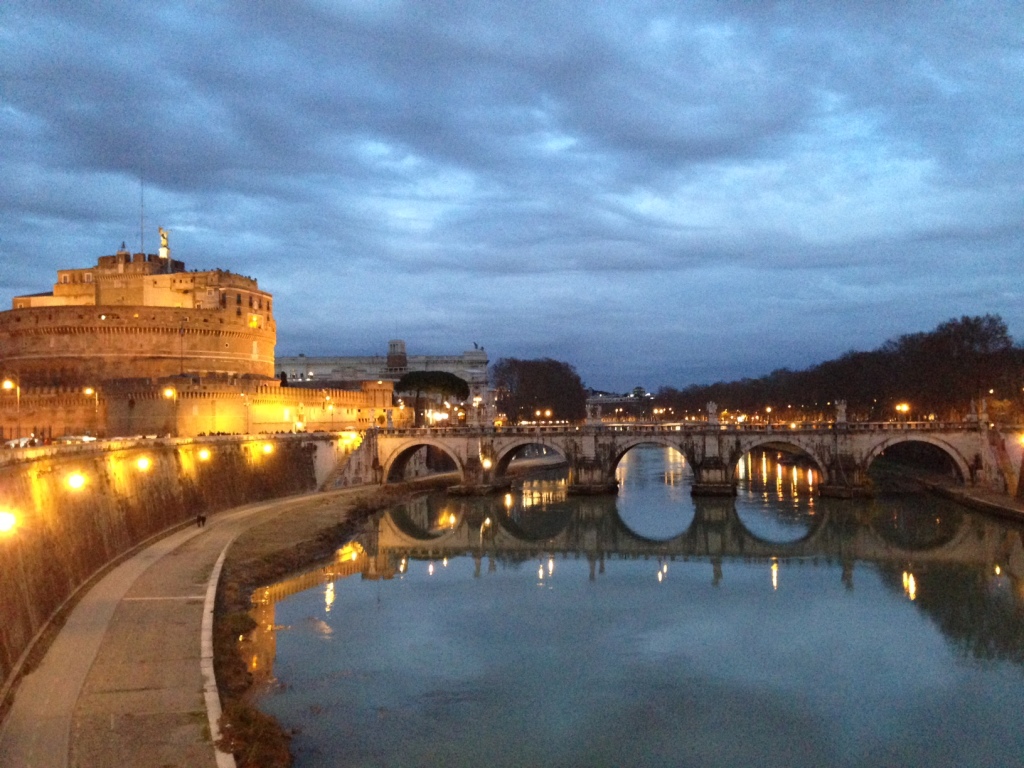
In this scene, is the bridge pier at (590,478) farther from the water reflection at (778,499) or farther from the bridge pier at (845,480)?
the bridge pier at (845,480)

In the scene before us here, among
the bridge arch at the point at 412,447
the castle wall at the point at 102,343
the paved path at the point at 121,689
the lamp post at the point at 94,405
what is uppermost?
the castle wall at the point at 102,343

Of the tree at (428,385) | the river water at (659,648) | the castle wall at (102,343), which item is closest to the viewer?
the river water at (659,648)

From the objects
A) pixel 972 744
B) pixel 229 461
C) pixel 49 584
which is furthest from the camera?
pixel 229 461

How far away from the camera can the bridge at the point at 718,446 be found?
42.2m

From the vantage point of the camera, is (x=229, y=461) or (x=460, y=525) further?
(x=460, y=525)

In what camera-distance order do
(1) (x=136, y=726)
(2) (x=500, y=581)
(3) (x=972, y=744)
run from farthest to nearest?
1. (2) (x=500, y=581)
2. (3) (x=972, y=744)
3. (1) (x=136, y=726)

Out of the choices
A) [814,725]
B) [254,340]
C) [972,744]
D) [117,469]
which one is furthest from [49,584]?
[254,340]

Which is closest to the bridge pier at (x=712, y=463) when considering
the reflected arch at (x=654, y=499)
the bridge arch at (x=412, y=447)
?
the reflected arch at (x=654, y=499)

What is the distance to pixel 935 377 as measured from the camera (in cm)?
5238

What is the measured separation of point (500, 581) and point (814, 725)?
13279 millimetres

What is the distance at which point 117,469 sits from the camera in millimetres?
23797

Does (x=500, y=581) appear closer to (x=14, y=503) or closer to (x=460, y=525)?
(x=460, y=525)

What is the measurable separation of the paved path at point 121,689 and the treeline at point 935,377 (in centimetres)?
4038

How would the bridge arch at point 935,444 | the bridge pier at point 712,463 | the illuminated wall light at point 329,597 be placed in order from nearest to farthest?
the illuminated wall light at point 329,597 < the bridge arch at point 935,444 < the bridge pier at point 712,463
